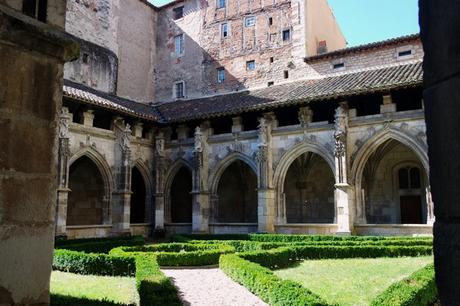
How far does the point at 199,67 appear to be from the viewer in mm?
27719

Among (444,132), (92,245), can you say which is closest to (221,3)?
(92,245)

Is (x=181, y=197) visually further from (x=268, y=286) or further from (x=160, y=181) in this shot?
(x=268, y=286)

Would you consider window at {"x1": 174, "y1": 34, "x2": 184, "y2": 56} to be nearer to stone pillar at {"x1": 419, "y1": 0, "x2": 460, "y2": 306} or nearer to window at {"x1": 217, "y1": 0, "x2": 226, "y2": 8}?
window at {"x1": 217, "y1": 0, "x2": 226, "y2": 8}

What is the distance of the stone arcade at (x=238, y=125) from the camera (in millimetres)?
17531

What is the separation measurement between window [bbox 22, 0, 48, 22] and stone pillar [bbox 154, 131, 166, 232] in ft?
63.2

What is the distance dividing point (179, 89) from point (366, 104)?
1382 cm

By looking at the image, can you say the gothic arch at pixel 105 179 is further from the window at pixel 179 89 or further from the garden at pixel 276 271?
the window at pixel 179 89

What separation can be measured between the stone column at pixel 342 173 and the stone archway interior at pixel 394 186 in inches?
155

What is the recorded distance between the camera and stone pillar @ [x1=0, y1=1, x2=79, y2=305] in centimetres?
254

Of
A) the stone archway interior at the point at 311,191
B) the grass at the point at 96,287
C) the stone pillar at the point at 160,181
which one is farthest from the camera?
the stone archway interior at the point at 311,191

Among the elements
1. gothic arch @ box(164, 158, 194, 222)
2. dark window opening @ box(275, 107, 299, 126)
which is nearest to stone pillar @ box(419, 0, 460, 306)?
dark window opening @ box(275, 107, 299, 126)

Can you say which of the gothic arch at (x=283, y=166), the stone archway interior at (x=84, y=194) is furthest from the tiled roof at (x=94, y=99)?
A: the gothic arch at (x=283, y=166)

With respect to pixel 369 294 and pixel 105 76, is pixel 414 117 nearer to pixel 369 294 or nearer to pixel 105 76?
pixel 369 294


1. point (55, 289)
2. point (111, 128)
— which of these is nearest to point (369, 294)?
point (55, 289)
